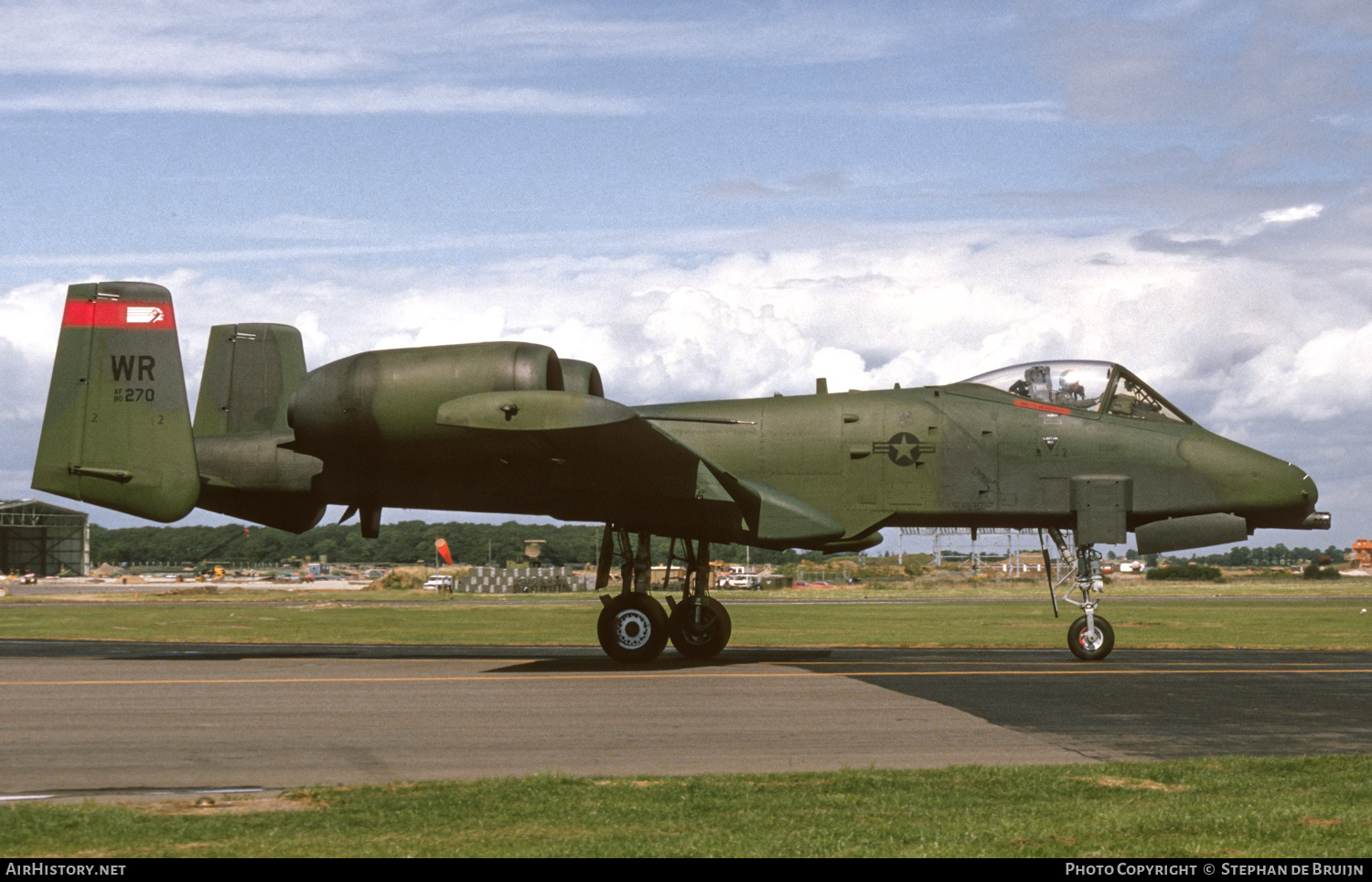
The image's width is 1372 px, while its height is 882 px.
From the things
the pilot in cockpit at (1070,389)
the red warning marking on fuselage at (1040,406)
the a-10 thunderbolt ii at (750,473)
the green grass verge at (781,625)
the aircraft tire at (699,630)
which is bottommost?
the green grass verge at (781,625)

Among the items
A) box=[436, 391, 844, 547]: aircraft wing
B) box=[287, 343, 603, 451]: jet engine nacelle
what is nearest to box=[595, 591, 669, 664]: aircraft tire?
box=[436, 391, 844, 547]: aircraft wing

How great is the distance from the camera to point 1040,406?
18.1 metres

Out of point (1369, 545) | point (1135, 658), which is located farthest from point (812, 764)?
point (1369, 545)

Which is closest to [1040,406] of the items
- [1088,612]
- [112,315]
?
[1088,612]

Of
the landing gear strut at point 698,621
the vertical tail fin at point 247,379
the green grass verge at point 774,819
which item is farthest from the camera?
the vertical tail fin at point 247,379

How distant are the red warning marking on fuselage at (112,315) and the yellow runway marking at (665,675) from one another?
5872mm

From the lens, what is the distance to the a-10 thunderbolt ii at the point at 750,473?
1758 cm

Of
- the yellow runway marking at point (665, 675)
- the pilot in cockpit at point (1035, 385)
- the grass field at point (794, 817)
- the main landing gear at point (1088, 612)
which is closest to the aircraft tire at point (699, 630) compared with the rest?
the yellow runway marking at point (665, 675)

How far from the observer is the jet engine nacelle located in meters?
15.6

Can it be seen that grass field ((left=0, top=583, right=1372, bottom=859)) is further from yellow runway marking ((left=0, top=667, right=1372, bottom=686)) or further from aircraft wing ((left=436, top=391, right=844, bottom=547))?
aircraft wing ((left=436, top=391, right=844, bottom=547))

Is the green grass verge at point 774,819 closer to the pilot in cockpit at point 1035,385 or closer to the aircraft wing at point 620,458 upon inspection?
the aircraft wing at point 620,458

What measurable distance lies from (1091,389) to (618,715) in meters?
9.63

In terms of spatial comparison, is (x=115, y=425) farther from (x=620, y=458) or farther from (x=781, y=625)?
(x=781, y=625)
